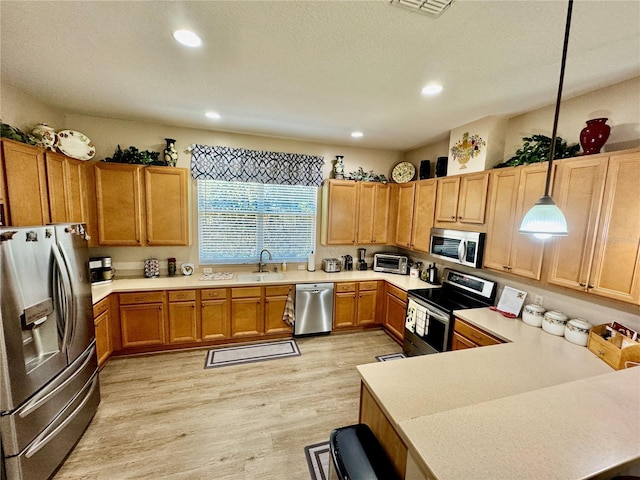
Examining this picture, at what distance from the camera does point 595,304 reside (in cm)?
211

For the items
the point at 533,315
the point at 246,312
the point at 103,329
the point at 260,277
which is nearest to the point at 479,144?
the point at 533,315

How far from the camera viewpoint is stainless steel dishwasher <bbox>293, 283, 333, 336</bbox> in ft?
12.0

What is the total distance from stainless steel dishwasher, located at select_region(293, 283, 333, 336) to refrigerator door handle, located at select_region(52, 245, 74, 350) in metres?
2.31

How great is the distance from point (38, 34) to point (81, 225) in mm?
1293

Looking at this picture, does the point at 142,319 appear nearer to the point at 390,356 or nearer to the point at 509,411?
the point at 390,356

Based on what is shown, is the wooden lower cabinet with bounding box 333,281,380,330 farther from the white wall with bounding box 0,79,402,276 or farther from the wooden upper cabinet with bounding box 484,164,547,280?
the wooden upper cabinet with bounding box 484,164,547,280

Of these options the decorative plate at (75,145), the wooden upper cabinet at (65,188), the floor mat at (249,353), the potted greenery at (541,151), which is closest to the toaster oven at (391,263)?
the floor mat at (249,353)

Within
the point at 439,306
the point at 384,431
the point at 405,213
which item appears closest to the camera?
the point at 384,431

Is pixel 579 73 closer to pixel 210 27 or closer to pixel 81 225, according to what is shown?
pixel 210 27

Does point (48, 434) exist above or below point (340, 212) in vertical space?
below

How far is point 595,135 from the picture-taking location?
194cm

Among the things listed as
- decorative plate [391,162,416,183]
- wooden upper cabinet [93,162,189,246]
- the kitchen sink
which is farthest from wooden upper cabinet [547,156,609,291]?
wooden upper cabinet [93,162,189,246]

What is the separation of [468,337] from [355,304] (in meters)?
1.70

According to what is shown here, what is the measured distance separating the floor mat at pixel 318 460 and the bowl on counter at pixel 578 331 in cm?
213
